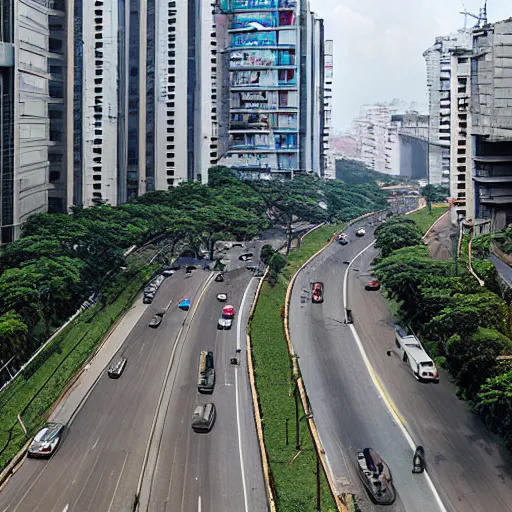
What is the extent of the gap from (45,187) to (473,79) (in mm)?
26673

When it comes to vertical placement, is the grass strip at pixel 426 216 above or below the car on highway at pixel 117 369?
above

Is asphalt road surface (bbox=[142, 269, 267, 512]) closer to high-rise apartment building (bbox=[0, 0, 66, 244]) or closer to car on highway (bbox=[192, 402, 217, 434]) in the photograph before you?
car on highway (bbox=[192, 402, 217, 434])

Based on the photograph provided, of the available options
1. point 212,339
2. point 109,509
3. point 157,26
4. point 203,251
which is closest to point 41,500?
point 109,509

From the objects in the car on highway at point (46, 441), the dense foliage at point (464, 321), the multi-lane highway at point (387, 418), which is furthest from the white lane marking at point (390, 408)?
the car on highway at point (46, 441)

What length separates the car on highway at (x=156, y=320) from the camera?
37.4m

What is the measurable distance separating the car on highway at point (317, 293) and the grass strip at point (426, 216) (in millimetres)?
18371

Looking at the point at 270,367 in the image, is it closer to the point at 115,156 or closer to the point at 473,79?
the point at 473,79

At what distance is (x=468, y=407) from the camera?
27484 millimetres

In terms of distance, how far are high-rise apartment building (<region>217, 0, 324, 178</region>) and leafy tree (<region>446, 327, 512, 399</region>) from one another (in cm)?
4763

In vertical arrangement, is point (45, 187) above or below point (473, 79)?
below

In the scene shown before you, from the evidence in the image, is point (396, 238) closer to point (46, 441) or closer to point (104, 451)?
point (104, 451)

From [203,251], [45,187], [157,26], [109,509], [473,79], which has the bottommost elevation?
[109,509]

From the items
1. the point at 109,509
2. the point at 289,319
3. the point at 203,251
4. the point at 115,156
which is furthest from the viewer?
the point at 115,156

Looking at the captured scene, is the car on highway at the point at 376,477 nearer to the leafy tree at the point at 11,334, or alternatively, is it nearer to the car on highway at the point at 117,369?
the car on highway at the point at 117,369
